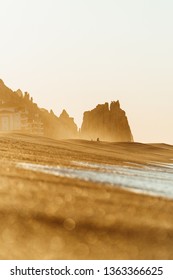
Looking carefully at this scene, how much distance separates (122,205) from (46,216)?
2.36 metres

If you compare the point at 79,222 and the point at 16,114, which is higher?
the point at 16,114

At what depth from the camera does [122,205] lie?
941 centimetres

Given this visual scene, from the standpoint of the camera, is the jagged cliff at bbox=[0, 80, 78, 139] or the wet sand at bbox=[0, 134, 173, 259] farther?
the jagged cliff at bbox=[0, 80, 78, 139]

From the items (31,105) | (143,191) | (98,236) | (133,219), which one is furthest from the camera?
(31,105)

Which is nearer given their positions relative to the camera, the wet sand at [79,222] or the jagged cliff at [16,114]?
the wet sand at [79,222]

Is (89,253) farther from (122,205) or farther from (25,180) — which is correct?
(25,180)

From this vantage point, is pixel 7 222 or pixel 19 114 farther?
pixel 19 114

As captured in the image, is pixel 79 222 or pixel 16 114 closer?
pixel 79 222

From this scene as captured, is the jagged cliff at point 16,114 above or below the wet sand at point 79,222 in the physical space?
above

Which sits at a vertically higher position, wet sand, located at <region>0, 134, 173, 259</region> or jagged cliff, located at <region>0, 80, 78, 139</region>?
jagged cliff, located at <region>0, 80, 78, 139</region>
